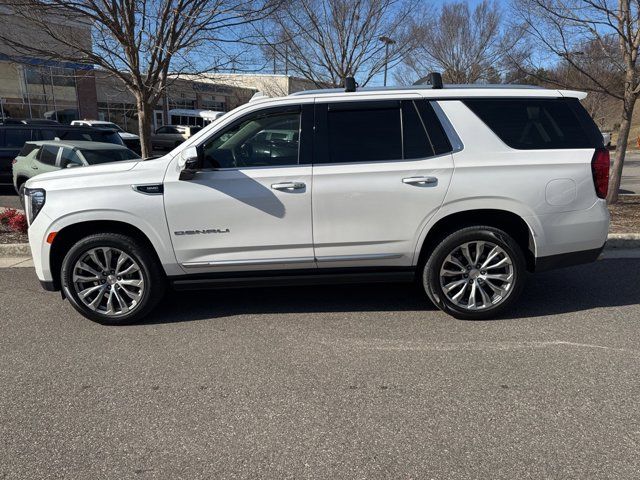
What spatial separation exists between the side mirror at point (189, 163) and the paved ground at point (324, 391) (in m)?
1.29

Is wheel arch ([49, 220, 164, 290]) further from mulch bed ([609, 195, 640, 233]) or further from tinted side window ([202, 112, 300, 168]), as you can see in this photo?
mulch bed ([609, 195, 640, 233])

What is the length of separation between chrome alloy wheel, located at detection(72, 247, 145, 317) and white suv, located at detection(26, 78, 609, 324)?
1cm

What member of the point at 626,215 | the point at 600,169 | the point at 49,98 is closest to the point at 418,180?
the point at 600,169

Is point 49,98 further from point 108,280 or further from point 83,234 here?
point 108,280

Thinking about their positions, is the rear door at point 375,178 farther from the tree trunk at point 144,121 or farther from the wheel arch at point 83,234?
the tree trunk at point 144,121

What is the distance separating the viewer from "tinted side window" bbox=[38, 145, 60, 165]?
9957mm

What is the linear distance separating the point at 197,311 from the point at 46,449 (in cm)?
208

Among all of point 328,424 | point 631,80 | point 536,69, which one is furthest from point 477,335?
point 536,69

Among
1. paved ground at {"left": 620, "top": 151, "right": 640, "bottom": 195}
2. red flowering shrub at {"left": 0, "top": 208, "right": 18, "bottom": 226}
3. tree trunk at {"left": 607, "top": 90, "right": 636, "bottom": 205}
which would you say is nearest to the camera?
red flowering shrub at {"left": 0, "top": 208, "right": 18, "bottom": 226}

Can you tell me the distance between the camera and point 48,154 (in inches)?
397

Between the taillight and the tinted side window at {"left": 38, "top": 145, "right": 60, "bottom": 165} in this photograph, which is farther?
the tinted side window at {"left": 38, "top": 145, "right": 60, "bottom": 165}

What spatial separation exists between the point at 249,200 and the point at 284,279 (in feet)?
2.43

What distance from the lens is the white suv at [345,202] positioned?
4.12m

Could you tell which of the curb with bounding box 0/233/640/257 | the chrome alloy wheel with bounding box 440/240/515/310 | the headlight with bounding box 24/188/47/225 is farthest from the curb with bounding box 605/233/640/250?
the headlight with bounding box 24/188/47/225
